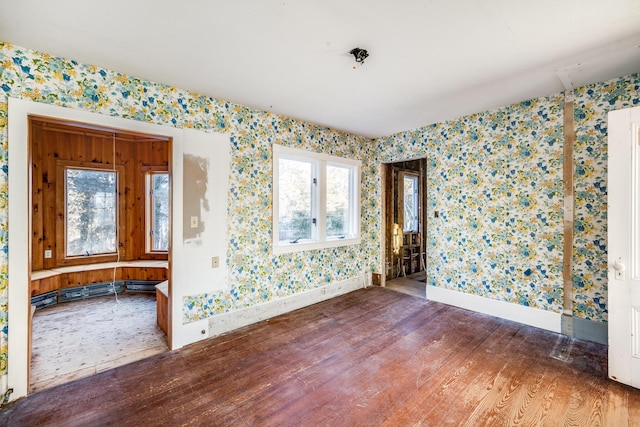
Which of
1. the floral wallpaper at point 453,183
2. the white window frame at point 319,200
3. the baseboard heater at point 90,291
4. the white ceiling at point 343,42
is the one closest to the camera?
the white ceiling at point 343,42

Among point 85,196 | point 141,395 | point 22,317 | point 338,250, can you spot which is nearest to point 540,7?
point 338,250

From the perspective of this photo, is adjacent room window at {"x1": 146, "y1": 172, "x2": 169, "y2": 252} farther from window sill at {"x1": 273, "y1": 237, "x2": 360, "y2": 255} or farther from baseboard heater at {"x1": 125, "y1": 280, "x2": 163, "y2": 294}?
window sill at {"x1": 273, "y1": 237, "x2": 360, "y2": 255}

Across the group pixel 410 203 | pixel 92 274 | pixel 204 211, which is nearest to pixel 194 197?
pixel 204 211

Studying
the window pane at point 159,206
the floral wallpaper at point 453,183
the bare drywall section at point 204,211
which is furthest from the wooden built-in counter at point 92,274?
the floral wallpaper at point 453,183

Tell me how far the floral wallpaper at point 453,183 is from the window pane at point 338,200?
328mm

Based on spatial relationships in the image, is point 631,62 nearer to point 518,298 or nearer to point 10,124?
point 518,298

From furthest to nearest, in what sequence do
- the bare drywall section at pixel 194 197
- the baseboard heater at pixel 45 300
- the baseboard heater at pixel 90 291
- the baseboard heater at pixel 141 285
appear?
1. the baseboard heater at pixel 141 285
2. the baseboard heater at pixel 90 291
3. the baseboard heater at pixel 45 300
4. the bare drywall section at pixel 194 197

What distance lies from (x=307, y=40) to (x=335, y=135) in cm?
242

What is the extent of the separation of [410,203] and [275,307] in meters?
3.79

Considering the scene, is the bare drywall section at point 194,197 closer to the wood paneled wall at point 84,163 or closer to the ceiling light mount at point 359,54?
the wood paneled wall at point 84,163

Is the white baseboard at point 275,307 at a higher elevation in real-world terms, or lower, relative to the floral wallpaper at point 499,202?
lower

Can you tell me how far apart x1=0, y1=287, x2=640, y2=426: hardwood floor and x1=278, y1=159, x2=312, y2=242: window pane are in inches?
54.1

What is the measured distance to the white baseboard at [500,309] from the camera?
10.2 feet

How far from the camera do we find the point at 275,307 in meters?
3.59
